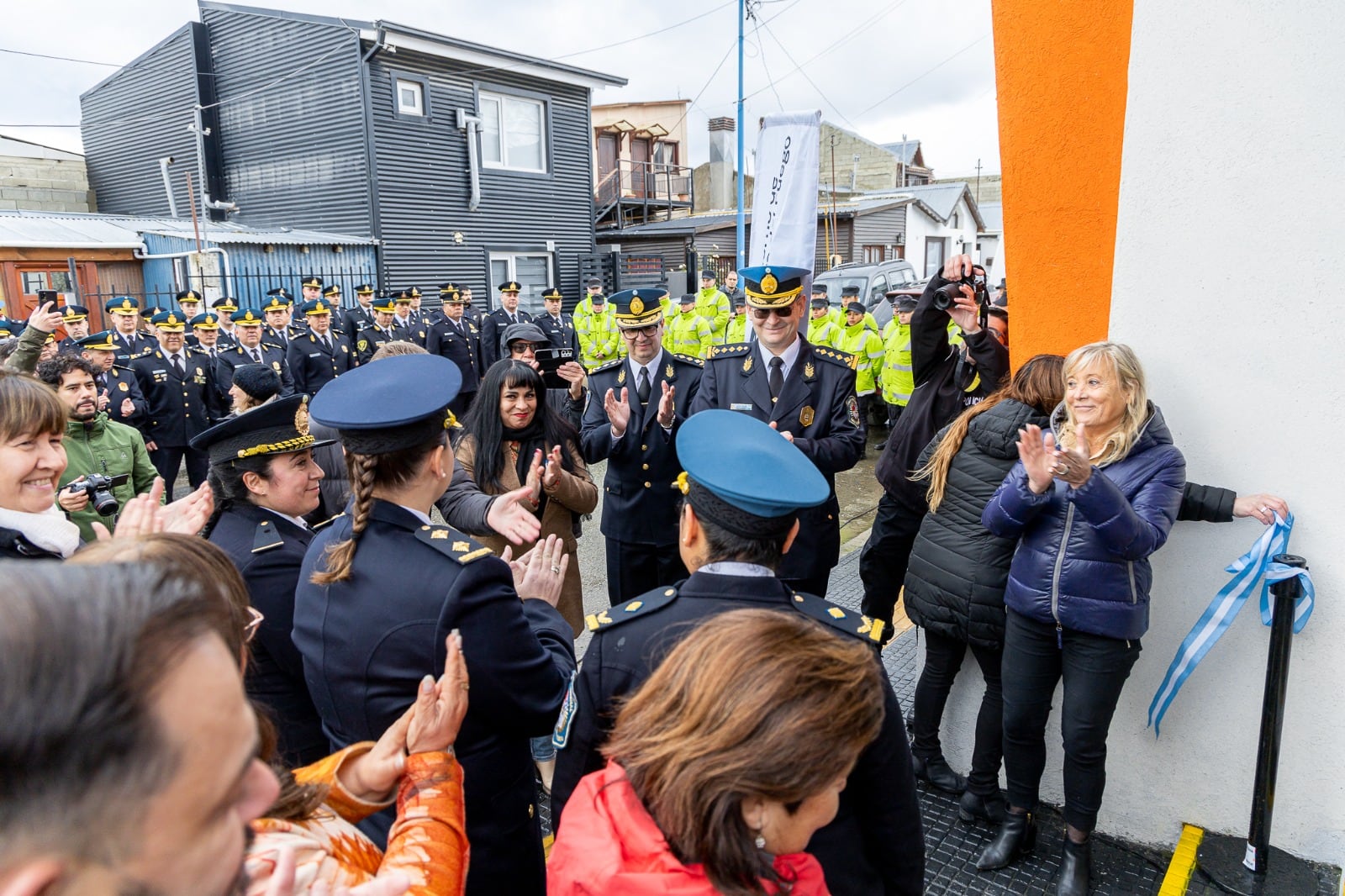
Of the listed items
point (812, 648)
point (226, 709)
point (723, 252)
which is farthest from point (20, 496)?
point (723, 252)

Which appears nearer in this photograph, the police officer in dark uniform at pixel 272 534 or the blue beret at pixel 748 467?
the blue beret at pixel 748 467

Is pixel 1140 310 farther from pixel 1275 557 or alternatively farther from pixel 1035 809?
pixel 1035 809

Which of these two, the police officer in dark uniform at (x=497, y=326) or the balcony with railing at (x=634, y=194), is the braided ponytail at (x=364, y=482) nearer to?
the police officer in dark uniform at (x=497, y=326)

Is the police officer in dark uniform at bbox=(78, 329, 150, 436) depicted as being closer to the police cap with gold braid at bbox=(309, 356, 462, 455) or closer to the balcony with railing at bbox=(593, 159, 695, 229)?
the police cap with gold braid at bbox=(309, 356, 462, 455)

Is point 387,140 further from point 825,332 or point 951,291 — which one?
point 951,291

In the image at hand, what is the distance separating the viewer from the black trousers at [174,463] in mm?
8281

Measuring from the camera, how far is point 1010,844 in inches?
119

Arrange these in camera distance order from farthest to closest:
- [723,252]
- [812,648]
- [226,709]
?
[723,252], [812,648], [226,709]

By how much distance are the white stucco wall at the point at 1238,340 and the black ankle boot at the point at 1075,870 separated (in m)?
0.45

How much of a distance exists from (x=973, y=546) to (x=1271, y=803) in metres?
1.31

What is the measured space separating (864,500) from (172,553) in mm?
7499

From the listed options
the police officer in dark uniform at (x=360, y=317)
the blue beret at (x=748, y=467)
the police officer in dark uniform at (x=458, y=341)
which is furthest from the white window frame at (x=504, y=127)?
the blue beret at (x=748, y=467)

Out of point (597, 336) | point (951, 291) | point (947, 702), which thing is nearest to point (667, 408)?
point (951, 291)

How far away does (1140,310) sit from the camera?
2.91 metres
